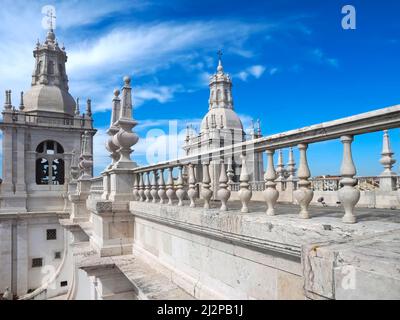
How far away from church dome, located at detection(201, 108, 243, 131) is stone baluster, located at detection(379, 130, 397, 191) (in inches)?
880

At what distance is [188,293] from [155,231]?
5.30ft

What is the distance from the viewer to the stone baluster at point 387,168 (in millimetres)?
6680

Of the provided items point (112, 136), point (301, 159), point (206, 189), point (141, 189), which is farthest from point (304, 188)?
point (112, 136)

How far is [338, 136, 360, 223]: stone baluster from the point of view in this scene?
2.27 m

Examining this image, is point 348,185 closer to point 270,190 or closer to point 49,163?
point 270,190

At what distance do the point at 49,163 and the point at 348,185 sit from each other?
3165 centimetres

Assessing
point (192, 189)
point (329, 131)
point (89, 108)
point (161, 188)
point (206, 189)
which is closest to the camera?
point (329, 131)

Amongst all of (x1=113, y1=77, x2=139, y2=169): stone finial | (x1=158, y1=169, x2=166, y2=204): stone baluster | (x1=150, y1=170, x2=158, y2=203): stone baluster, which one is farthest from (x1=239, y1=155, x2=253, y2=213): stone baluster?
(x1=113, y1=77, x2=139, y2=169): stone finial

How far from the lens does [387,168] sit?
22.5 feet

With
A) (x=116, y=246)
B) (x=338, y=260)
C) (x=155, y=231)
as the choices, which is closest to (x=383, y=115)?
(x=338, y=260)

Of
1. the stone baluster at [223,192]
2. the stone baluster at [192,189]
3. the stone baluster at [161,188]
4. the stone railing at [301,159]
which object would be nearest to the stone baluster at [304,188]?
the stone railing at [301,159]

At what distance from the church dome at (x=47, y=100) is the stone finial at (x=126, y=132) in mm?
27024

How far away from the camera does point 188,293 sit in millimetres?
4066
